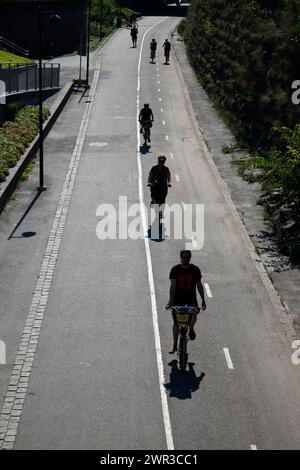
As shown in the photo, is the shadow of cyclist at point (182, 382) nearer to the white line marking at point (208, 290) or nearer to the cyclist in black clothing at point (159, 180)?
the white line marking at point (208, 290)

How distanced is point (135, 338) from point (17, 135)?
56.3ft

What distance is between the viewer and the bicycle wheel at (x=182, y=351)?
14.4 m

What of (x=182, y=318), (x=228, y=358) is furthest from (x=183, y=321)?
(x=228, y=358)

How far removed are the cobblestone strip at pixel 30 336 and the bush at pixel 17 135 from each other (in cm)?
217

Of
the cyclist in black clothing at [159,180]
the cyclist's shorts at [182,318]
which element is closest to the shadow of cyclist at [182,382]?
the cyclist's shorts at [182,318]

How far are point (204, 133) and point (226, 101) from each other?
642 cm

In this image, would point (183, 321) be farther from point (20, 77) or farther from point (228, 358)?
point (20, 77)

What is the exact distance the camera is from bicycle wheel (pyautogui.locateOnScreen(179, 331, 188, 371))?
1441 cm

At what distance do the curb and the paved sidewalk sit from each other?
6986 mm

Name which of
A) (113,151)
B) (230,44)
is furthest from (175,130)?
(230,44)

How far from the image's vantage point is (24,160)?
2930 cm

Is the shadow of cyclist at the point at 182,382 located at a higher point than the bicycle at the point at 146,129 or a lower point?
higher
